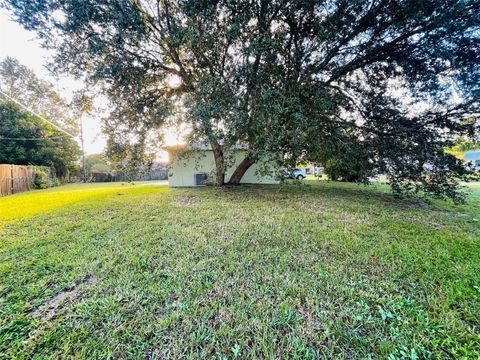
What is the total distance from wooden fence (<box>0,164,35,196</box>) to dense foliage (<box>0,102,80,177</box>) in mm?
3835

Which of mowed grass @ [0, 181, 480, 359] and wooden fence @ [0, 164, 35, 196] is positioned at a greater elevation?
wooden fence @ [0, 164, 35, 196]

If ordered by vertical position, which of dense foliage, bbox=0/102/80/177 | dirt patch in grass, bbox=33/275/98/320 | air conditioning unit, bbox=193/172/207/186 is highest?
dense foliage, bbox=0/102/80/177

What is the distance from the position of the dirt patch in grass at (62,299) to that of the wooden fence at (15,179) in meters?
12.3

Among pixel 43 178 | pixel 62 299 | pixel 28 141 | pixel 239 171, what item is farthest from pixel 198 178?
pixel 28 141

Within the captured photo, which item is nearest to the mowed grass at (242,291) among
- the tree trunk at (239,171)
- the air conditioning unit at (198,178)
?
the tree trunk at (239,171)

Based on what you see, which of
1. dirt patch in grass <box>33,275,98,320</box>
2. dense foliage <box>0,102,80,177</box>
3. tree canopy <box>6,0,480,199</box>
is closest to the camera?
dirt patch in grass <box>33,275,98,320</box>

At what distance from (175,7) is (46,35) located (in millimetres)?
3674

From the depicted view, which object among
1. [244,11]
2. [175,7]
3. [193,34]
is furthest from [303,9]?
[175,7]

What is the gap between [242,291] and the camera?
2.05 metres

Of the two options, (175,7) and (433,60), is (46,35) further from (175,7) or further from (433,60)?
(433,60)

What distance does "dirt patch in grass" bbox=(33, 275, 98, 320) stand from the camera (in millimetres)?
1836

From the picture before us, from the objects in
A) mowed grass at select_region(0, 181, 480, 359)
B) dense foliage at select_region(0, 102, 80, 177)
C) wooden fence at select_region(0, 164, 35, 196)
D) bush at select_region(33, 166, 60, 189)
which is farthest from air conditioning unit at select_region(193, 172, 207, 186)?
dense foliage at select_region(0, 102, 80, 177)

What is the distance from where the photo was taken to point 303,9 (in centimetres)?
507

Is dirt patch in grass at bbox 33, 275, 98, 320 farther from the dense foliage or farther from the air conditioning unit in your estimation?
the dense foliage
